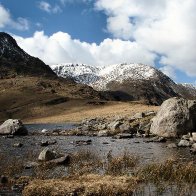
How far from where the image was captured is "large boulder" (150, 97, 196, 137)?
227 ft

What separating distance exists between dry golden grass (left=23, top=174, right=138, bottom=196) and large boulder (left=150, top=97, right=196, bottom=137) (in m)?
42.2

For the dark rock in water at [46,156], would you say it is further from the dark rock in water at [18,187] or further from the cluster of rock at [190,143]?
the cluster of rock at [190,143]

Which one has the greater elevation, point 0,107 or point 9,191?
point 0,107

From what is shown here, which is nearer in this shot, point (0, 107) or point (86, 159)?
point (86, 159)

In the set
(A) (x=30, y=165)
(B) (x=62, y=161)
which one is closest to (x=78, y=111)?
(B) (x=62, y=161)

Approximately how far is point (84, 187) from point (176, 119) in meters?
45.1

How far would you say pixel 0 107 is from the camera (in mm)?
199250

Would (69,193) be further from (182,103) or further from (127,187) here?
(182,103)

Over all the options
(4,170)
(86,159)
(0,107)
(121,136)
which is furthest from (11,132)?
(0,107)

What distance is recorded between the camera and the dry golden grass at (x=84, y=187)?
25.4 metres

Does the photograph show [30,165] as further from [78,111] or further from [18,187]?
[78,111]

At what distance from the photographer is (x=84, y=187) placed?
26.3m

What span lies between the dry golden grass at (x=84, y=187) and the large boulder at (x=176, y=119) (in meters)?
42.2

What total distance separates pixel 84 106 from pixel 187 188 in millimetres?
161627
